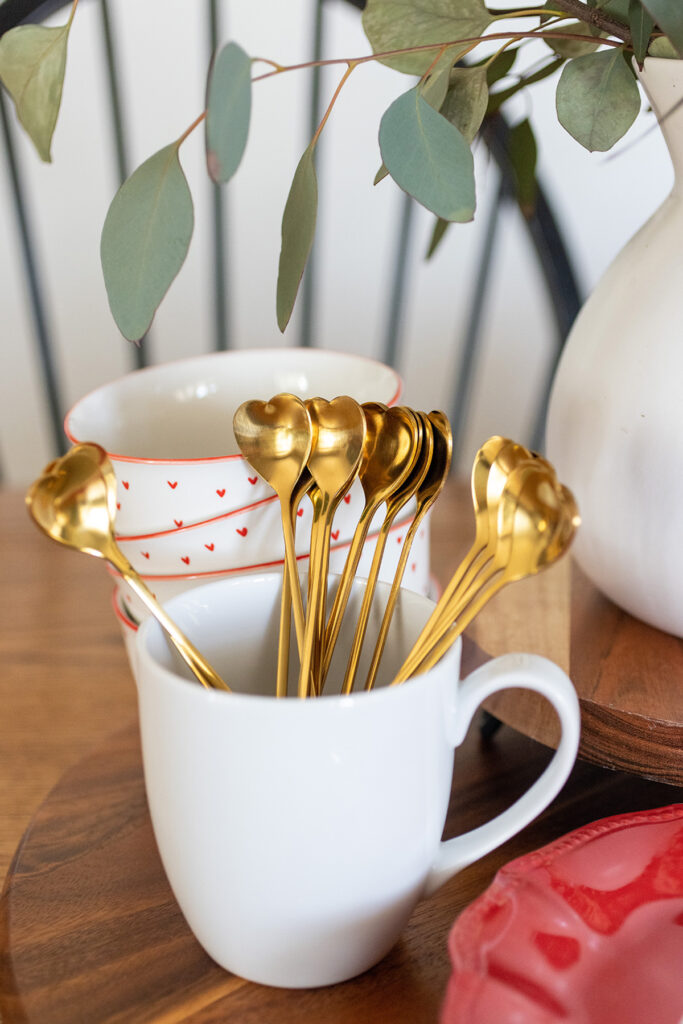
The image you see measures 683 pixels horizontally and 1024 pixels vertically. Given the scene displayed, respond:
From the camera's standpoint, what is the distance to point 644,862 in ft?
0.74

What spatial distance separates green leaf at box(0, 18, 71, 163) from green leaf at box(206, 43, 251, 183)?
6 centimetres

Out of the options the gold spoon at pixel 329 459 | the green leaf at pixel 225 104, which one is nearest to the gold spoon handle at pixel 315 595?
the gold spoon at pixel 329 459

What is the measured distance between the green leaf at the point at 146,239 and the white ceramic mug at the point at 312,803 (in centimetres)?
7

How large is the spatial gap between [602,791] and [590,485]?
0.10m

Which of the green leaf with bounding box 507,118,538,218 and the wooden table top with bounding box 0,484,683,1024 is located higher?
the green leaf with bounding box 507,118,538,218

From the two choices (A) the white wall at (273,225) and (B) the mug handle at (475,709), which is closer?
(B) the mug handle at (475,709)

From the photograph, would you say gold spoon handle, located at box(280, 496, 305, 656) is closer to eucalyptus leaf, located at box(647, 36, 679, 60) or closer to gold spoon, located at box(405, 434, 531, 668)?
gold spoon, located at box(405, 434, 531, 668)

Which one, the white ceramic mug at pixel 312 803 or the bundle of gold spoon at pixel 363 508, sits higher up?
the bundle of gold spoon at pixel 363 508

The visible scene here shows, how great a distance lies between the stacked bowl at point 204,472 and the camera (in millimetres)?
266

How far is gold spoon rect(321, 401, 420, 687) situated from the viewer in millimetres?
264

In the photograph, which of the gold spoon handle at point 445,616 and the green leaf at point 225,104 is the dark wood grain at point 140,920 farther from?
the green leaf at point 225,104

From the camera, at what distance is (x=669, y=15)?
0.19 m

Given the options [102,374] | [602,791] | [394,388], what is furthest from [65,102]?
[602,791]

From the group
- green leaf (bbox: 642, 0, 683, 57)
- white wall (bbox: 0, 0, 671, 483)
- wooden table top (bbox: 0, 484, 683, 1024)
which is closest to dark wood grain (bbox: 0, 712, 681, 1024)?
wooden table top (bbox: 0, 484, 683, 1024)
